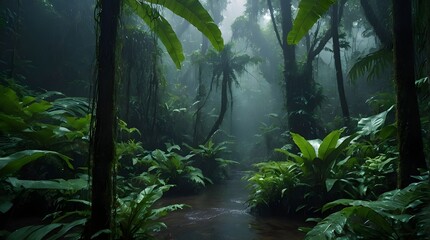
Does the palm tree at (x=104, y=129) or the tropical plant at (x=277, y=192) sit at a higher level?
the palm tree at (x=104, y=129)

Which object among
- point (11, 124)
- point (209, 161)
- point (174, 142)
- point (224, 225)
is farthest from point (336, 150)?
point (174, 142)

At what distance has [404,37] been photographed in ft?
11.7

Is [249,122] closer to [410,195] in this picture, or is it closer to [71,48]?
[71,48]

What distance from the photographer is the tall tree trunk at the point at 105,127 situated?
2.66m

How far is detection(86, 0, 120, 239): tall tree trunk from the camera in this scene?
2.66 m

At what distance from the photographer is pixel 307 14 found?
4.20 metres

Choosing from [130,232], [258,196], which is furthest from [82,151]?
[258,196]

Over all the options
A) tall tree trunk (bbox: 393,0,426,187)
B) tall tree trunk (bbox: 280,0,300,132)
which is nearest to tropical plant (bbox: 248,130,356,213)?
tall tree trunk (bbox: 393,0,426,187)

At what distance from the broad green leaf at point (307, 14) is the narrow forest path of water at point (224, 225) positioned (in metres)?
3.05

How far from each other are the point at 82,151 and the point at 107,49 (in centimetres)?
419

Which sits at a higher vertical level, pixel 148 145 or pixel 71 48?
pixel 71 48

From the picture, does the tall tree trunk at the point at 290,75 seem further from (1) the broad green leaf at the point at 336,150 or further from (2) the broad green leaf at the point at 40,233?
(2) the broad green leaf at the point at 40,233

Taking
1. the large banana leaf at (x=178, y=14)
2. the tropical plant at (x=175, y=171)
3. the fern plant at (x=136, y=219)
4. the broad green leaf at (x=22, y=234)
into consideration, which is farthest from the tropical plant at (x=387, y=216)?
the tropical plant at (x=175, y=171)

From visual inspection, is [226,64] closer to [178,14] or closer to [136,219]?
[178,14]
